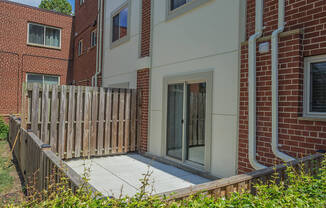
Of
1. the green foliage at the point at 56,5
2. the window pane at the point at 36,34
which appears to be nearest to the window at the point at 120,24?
the window pane at the point at 36,34

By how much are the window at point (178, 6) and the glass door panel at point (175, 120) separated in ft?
6.42

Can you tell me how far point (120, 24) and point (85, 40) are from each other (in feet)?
16.9

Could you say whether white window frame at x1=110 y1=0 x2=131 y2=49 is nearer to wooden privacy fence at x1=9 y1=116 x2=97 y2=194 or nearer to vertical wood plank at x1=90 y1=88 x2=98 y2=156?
vertical wood plank at x1=90 y1=88 x2=98 y2=156

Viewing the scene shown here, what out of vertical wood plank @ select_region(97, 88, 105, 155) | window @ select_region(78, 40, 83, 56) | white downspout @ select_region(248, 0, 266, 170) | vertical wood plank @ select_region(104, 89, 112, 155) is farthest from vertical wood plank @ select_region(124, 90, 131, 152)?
window @ select_region(78, 40, 83, 56)

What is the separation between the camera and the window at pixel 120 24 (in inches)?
361

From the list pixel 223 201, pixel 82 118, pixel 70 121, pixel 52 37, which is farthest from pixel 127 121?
pixel 52 37

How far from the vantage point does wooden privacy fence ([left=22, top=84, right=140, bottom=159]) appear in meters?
6.46

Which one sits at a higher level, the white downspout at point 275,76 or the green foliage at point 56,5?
the green foliage at point 56,5

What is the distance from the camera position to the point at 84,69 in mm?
13797

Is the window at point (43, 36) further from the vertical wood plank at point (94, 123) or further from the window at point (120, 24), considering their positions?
the vertical wood plank at point (94, 123)

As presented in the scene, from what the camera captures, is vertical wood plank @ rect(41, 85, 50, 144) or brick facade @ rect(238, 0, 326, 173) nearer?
brick facade @ rect(238, 0, 326, 173)

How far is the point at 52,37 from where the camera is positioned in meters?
15.4

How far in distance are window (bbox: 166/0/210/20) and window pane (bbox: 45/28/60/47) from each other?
11.2 m

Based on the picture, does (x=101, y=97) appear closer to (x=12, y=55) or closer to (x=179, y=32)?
(x=179, y=32)
